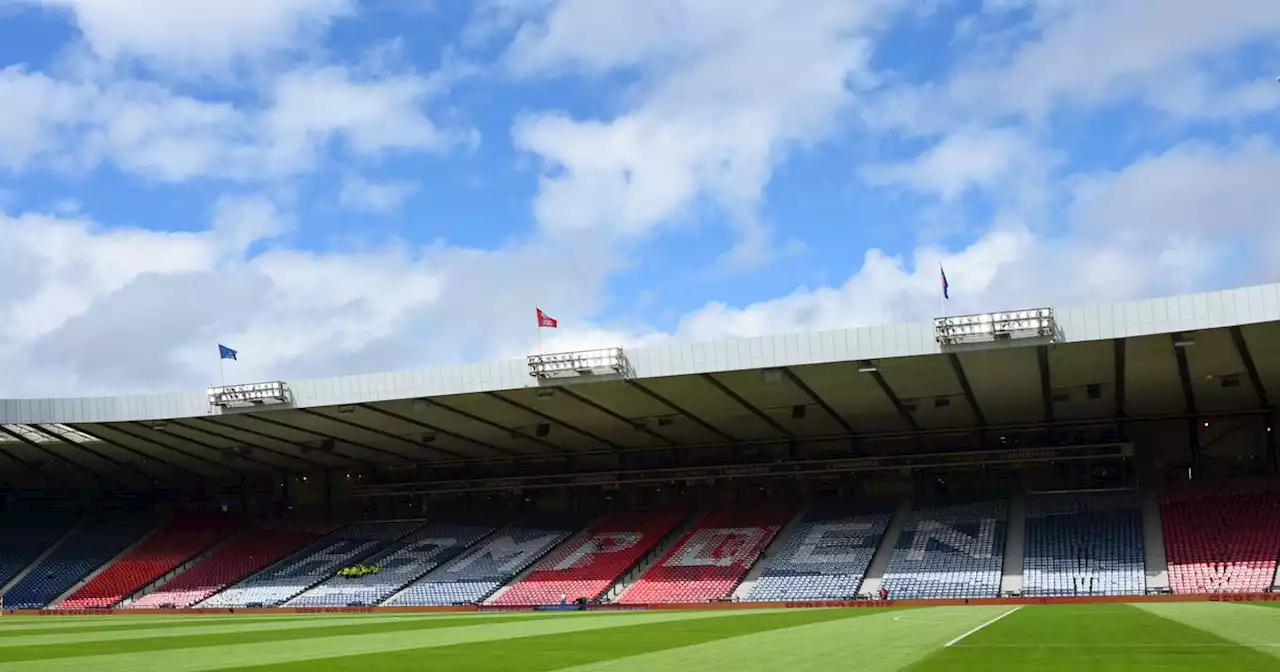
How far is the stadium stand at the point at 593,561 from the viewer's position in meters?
47.1

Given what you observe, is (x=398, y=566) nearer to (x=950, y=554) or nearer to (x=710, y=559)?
(x=710, y=559)

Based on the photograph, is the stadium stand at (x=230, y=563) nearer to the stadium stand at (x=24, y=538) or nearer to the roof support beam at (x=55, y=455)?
the roof support beam at (x=55, y=455)

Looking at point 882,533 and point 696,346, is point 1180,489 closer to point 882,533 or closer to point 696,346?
point 882,533

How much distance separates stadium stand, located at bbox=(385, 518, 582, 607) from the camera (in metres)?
49.0

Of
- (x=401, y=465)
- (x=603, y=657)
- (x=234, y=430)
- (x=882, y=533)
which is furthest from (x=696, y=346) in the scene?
(x=401, y=465)

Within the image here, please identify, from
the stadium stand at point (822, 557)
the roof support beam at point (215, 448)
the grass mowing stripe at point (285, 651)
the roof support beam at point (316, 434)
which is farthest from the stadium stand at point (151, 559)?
the grass mowing stripe at point (285, 651)

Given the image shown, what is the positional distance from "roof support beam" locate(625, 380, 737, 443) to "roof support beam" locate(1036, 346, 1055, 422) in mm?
13429

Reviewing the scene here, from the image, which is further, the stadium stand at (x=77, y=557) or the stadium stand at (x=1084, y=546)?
the stadium stand at (x=77, y=557)

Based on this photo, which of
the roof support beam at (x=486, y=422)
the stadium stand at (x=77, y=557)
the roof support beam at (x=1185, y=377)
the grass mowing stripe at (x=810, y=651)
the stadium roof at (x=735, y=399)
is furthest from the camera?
the stadium stand at (x=77, y=557)

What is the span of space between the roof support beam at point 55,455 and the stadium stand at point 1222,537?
4633 cm

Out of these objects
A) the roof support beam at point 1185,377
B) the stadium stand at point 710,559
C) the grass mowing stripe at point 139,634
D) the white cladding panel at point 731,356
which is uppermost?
the white cladding panel at point 731,356

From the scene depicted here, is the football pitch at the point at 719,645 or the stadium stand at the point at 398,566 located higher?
the football pitch at the point at 719,645

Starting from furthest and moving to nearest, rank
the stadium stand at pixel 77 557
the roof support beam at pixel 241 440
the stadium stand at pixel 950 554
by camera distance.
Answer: the stadium stand at pixel 77 557, the roof support beam at pixel 241 440, the stadium stand at pixel 950 554

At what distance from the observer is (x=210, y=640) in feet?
79.6
